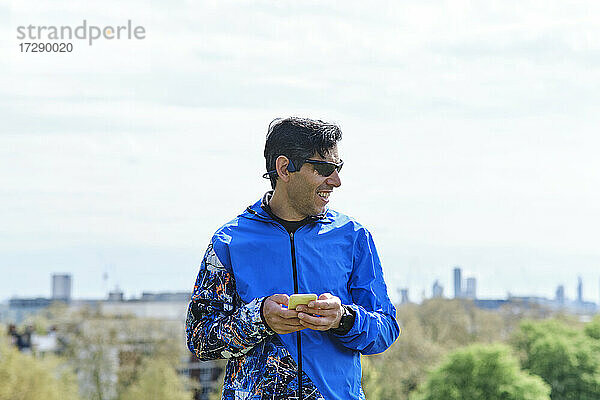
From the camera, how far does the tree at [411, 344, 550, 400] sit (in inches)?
1351

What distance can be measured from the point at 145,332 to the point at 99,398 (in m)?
3.08

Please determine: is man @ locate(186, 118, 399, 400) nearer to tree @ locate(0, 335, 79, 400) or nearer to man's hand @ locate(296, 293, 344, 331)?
man's hand @ locate(296, 293, 344, 331)

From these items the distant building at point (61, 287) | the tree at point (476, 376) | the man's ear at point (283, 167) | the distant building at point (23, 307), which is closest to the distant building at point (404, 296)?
the tree at point (476, 376)

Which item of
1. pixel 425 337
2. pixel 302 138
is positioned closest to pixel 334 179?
pixel 302 138

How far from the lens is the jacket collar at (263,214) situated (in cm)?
307

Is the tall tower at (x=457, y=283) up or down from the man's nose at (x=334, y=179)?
down

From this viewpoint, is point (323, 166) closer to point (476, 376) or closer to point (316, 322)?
point (316, 322)

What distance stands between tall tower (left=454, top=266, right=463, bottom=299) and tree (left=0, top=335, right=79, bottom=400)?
19.7 meters

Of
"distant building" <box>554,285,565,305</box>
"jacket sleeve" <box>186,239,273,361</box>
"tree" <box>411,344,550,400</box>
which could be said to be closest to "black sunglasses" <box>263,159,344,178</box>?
"jacket sleeve" <box>186,239,273,361</box>

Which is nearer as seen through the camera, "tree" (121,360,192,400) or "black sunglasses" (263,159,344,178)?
"black sunglasses" (263,159,344,178)

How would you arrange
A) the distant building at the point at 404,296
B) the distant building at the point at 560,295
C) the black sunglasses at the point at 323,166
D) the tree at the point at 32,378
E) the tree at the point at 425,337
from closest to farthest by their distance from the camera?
the black sunglasses at the point at 323,166
the tree at the point at 32,378
the tree at the point at 425,337
the distant building at the point at 404,296
the distant building at the point at 560,295

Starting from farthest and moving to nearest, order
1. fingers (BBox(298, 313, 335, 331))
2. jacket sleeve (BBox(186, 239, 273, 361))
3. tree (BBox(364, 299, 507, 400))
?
tree (BBox(364, 299, 507, 400)) → jacket sleeve (BBox(186, 239, 273, 361)) → fingers (BBox(298, 313, 335, 331))

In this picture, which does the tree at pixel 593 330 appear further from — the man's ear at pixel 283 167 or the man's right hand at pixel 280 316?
the man's right hand at pixel 280 316

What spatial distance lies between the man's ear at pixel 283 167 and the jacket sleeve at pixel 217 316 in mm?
316
